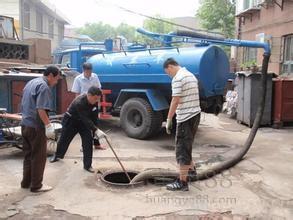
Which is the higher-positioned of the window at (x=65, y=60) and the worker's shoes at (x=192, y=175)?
the window at (x=65, y=60)

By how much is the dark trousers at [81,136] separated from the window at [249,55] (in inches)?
550

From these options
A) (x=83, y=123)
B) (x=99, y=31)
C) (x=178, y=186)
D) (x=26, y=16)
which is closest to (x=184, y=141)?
(x=178, y=186)

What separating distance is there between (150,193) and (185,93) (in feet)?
4.50

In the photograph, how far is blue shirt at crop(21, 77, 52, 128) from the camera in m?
5.04

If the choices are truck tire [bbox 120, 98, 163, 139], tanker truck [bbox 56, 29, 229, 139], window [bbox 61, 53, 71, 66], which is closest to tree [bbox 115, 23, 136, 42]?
window [bbox 61, 53, 71, 66]

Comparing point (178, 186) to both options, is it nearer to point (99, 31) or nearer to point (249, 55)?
point (249, 55)

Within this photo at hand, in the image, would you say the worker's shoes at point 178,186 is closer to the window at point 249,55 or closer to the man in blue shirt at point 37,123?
the man in blue shirt at point 37,123

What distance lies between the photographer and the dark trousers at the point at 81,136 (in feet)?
20.7

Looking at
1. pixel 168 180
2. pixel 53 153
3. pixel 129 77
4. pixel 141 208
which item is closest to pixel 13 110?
pixel 53 153

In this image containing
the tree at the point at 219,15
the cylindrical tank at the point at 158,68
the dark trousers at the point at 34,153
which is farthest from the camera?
the tree at the point at 219,15

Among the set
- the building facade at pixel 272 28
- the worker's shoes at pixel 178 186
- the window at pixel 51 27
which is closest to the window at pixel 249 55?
the building facade at pixel 272 28

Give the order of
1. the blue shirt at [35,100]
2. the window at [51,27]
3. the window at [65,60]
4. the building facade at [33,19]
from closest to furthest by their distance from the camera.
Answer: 1. the blue shirt at [35,100]
2. the window at [65,60]
3. the building facade at [33,19]
4. the window at [51,27]

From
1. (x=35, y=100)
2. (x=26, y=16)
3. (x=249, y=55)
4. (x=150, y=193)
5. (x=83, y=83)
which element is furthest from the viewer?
(x=26, y=16)

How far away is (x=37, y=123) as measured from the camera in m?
5.17
